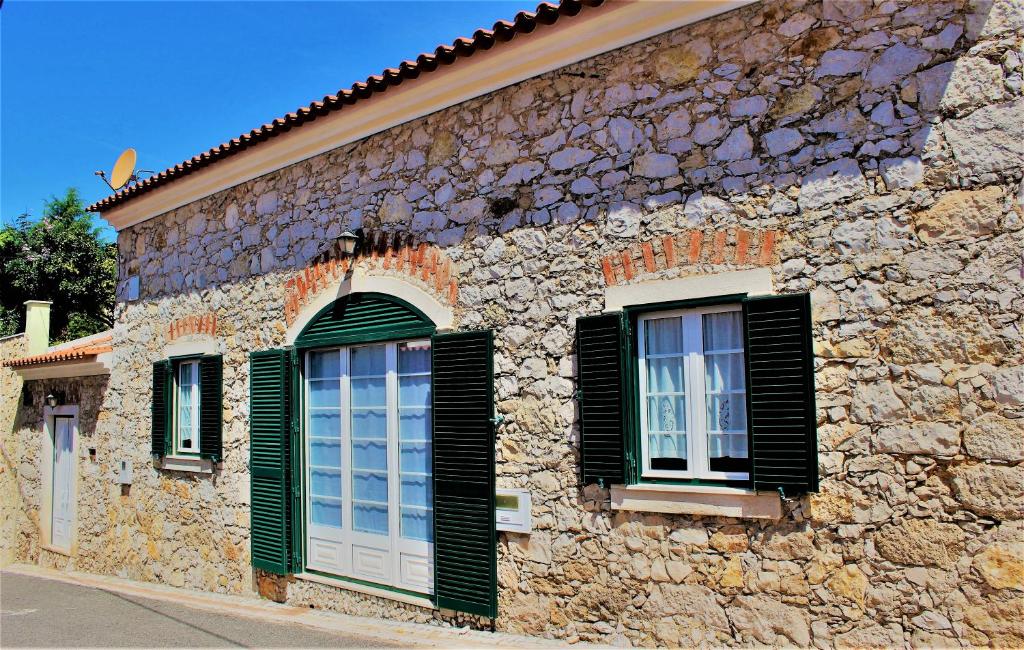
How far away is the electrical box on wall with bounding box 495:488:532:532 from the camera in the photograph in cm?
660

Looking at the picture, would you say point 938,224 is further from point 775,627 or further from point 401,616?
point 401,616

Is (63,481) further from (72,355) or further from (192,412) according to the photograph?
(192,412)

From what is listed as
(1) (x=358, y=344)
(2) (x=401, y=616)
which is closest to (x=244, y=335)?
(1) (x=358, y=344)

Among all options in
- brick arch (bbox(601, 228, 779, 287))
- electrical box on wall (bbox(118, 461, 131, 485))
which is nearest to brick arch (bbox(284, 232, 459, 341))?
brick arch (bbox(601, 228, 779, 287))

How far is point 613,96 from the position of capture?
6305mm

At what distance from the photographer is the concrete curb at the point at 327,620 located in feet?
21.8

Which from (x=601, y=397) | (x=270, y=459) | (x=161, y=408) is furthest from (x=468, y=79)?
(x=161, y=408)

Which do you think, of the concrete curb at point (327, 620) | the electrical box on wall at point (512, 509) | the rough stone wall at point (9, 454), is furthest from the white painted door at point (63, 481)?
the electrical box on wall at point (512, 509)

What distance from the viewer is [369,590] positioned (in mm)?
7859

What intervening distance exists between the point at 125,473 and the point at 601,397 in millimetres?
8065

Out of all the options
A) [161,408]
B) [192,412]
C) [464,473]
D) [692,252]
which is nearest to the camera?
[692,252]

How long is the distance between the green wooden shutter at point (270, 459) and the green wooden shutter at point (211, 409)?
670mm

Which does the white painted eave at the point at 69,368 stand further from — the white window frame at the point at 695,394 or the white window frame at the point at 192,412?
the white window frame at the point at 695,394

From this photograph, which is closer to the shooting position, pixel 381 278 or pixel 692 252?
pixel 692 252
